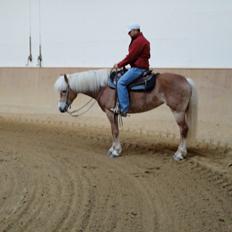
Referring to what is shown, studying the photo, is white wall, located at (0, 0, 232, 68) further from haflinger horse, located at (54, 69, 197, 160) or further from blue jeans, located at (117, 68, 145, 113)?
blue jeans, located at (117, 68, 145, 113)

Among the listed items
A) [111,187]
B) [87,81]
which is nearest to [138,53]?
[87,81]

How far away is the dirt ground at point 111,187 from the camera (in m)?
2.75

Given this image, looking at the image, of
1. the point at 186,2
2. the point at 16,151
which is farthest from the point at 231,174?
the point at 186,2

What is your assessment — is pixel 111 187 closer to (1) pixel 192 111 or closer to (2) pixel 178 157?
(2) pixel 178 157

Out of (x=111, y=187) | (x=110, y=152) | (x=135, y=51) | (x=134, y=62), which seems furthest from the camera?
(x=110, y=152)

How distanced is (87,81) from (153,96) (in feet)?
2.96

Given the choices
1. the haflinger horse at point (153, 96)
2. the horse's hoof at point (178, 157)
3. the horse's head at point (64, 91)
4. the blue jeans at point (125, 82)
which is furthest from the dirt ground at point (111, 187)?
the blue jeans at point (125, 82)

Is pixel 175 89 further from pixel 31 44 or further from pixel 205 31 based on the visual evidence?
pixel 31 44

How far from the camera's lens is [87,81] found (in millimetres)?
4641

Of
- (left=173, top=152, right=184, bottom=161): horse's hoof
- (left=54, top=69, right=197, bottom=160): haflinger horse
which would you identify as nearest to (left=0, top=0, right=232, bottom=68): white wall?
(left=54, top=69, right=197, bottom=160): haflinger horse

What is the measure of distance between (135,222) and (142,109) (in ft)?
6.89

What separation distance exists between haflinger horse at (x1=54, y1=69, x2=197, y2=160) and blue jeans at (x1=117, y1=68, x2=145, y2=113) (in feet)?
0.39

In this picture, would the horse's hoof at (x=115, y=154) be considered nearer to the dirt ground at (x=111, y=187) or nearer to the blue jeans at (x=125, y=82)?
the dirt ground at (x=111, y=187)

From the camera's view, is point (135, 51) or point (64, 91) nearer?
point (135, 51)
